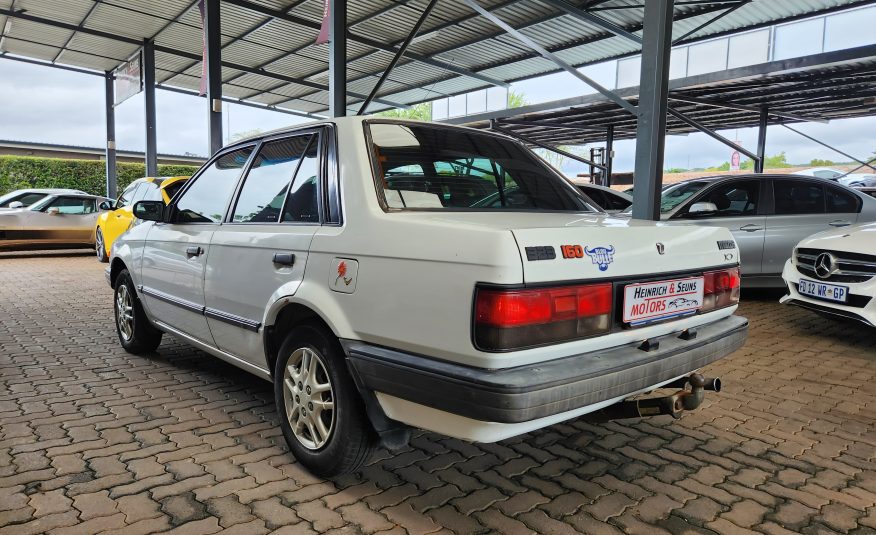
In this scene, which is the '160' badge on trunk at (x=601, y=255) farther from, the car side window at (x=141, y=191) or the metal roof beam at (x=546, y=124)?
the metal roof beam at (x=546, y=124)

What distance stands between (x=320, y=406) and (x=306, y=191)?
3.15 feet

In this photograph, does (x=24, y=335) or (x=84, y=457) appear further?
(x=24, y=335)

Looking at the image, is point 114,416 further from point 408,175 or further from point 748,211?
point 748,211

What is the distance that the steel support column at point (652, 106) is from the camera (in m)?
5.45

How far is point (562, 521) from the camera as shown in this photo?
214 centimetres

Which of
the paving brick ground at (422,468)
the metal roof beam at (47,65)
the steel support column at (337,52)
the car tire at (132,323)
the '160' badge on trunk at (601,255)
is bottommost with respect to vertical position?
the paving brick ground at (422,468)

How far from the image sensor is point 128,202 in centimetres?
1007

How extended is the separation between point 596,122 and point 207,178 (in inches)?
571

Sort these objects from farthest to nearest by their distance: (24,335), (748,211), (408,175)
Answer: (748,211), (24,335), (408,175)

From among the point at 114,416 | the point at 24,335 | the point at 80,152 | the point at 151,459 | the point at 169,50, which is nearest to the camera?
the point at 151,459

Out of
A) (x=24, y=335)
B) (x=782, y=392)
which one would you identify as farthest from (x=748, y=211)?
(x=24, y=335)

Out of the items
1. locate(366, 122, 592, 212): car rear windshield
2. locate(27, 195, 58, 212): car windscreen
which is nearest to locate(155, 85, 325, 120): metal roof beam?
locate(27, 195, 58, 212): car windscreen

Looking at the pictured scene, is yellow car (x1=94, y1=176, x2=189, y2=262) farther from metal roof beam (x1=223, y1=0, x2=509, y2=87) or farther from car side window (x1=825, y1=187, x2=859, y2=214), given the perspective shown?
car side window (x1=825, y1=187, x2=859, y2=214)

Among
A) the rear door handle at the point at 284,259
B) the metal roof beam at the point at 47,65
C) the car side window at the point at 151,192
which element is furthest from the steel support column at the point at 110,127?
the rear door handle at the point at 284,259
